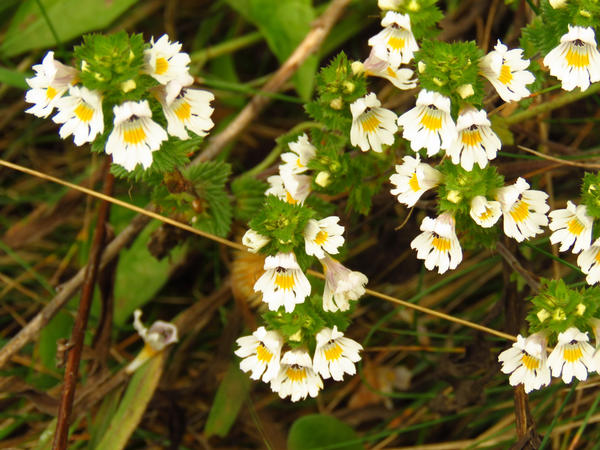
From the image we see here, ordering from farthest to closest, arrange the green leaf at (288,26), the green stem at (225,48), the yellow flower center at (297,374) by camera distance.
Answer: the green stem at (225,48) < the green leaf at (288,26) < the yellow flower center at (297,374)

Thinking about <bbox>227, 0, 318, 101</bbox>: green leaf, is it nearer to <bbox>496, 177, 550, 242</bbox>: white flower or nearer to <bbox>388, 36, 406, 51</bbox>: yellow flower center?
<bbox>388, 36, 406, 51</bbox>: yellow flower center

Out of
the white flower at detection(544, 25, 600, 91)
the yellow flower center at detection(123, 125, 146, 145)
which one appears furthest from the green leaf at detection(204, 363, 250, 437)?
the white flower at detection(544, 25, 600, 91)

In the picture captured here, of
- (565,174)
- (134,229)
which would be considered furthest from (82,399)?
(565,174)

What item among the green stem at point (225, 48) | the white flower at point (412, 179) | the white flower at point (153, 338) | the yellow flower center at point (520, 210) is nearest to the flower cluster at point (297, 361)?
the white flower at point (412, 179)

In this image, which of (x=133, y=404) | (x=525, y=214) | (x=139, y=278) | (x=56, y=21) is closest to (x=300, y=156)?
(x=525, y=214)

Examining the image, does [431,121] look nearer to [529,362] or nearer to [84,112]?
[529,362]

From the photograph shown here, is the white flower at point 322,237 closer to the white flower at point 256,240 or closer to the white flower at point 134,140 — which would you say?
the white flower at point 256,240

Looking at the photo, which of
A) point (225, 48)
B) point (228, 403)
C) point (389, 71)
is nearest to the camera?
point (389, 71)
